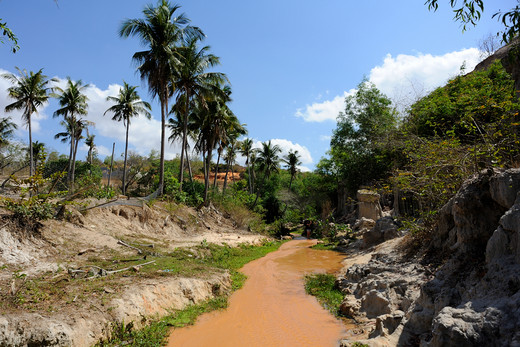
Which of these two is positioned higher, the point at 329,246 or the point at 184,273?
the point at 184,273

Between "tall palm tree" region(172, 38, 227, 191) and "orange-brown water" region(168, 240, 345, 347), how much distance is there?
54.0 ft

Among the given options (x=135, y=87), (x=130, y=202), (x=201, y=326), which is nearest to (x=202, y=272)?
(x=201, y=326)

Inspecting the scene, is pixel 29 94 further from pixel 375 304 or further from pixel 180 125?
pixel 375 304

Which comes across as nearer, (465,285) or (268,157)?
(465,285)

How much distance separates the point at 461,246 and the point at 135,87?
33.4m

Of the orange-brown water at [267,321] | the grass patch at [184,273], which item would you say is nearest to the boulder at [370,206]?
the grass patch at [184,273]

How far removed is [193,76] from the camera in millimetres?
24344

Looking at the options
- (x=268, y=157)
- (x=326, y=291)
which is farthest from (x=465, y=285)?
(x=268, y=157)

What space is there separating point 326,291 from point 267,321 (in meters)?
3.53

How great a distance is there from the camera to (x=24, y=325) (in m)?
4.95

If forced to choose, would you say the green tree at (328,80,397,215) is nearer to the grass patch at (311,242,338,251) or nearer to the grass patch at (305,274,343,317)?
the grass patch at (311,242,338,251)

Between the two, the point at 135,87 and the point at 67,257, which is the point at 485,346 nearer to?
the point at 67,257

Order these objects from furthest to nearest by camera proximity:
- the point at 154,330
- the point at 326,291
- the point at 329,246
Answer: the point at 329,246 → the point at 326,291 → the point at 154,330

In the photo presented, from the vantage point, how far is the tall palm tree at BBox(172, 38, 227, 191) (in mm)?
23953
